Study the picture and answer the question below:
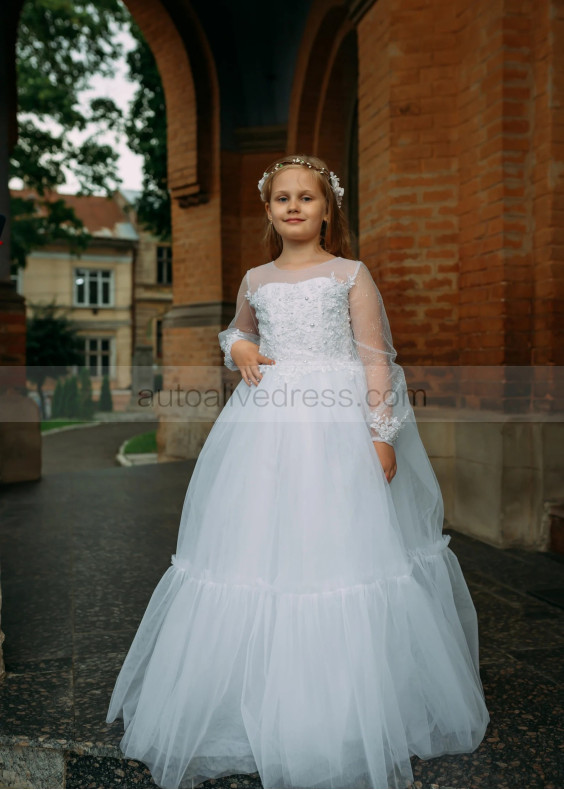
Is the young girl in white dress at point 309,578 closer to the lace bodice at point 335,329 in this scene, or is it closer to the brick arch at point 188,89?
the lace bodice at point 335,329

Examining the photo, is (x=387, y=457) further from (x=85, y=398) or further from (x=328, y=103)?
(x=85, y=398)

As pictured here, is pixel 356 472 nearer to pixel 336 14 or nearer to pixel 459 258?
pixel 459 258

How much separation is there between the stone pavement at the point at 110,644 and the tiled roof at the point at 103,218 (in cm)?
3260

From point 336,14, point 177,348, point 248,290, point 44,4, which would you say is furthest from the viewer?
point 44,4

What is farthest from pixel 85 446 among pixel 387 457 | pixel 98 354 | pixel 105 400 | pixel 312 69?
pixel 98 354

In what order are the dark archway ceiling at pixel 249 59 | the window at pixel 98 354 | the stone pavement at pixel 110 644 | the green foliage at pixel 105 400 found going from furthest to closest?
1. the window at pixel 98 354
2. the green foliage at pixel 105 400
3. the dark archway ceiling at pixel 249 59
4. the stone pavement at pixel 110 644

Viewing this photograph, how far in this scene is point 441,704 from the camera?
2.22m

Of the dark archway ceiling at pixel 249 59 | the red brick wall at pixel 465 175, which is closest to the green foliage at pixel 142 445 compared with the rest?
the dark archway ceiling at pixel 249 59

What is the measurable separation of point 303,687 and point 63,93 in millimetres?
15358

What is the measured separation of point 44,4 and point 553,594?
48.1 ft

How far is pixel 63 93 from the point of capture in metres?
14.9

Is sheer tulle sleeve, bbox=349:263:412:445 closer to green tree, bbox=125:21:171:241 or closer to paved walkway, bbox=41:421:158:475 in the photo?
paved walkway, bbox=41:421:158:475

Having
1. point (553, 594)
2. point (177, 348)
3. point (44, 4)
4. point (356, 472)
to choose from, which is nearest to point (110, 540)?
point (553, 594)

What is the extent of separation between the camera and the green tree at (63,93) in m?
14.7
